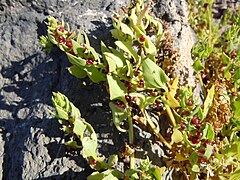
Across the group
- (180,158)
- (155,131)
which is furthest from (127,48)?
(180,158)

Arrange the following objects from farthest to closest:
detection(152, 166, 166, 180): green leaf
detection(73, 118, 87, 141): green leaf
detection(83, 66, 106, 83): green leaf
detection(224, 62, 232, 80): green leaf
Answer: detection(224, 62, 232, 80): green leaf → detection(83, 66, 106, 83): green leaf → detection(73, 118, 87, 141): green leaf → detection(152, 166, 166, 180): green leaf

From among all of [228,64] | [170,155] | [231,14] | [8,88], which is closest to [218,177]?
[170,155]

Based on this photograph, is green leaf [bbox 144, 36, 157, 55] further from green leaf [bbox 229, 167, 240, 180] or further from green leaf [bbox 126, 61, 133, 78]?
green leaf [bbox 229, 167, 240, 180]

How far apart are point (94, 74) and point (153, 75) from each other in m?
0.25

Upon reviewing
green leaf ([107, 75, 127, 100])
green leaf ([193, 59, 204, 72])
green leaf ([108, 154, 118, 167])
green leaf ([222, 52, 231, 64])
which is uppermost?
green leaf ([222, 52, 231, 64])

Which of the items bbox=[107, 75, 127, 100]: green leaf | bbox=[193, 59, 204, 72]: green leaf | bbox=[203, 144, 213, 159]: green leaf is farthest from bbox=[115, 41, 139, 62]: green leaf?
bbox=[203, 144, 213, 159]: green leaf

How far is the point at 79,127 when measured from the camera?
5.01 ft

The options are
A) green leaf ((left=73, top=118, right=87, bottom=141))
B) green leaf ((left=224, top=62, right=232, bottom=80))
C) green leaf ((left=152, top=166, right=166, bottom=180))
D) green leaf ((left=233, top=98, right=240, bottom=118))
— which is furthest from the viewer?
green leaf ((left=224, top=62, right=232, bottom=80))

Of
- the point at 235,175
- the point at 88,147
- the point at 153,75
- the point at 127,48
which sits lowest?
the point at 235,175

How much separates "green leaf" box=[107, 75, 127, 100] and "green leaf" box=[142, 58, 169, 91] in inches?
3.5

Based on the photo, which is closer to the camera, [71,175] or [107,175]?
[107,175]

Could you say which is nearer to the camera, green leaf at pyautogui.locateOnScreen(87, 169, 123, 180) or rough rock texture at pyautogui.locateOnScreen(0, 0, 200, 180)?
green leaf at pyautogui.locateOnScreen(87, 169, 123, 180)

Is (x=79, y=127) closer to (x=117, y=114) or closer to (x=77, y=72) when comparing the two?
(x=117, y=114)

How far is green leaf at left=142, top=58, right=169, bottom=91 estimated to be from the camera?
1.49 m
